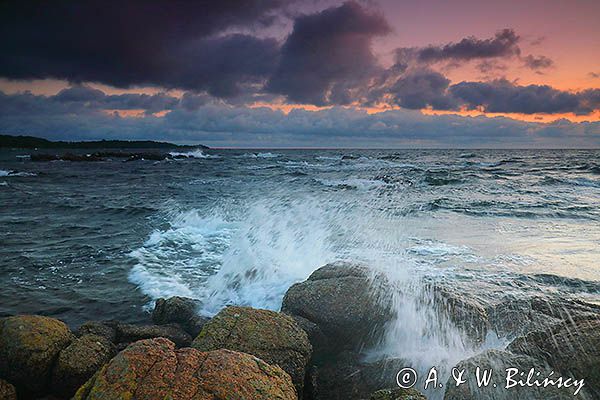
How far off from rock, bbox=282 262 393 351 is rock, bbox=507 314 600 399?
5.38ft

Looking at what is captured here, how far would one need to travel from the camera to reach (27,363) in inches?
157

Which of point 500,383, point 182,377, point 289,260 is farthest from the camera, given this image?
point 289,260

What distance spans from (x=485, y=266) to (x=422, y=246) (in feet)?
6.16

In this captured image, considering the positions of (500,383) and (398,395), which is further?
(500,383)

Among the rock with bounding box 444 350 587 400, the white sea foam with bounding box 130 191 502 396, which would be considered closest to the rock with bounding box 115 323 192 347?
the white sea foam with bounding box 130 191 502 396

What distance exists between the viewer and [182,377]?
2.77 meters

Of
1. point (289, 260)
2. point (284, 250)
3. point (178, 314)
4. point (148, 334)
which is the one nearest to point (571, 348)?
point (148, 334)

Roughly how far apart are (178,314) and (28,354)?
2.13 m

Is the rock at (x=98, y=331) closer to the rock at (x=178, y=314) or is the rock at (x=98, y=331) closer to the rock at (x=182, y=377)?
the rock at (x=178, y=314)

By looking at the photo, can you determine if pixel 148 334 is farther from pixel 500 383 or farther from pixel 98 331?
pixel 500 383

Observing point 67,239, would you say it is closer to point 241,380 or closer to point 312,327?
point 312,327

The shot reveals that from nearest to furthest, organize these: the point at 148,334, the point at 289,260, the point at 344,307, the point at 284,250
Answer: the point at 344,307 < the point at 148,334 < the point at 289,260 < the point at 284,250

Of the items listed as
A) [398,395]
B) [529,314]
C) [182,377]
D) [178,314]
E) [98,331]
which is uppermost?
[182,377]

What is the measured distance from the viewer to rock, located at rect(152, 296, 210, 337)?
5750mm
